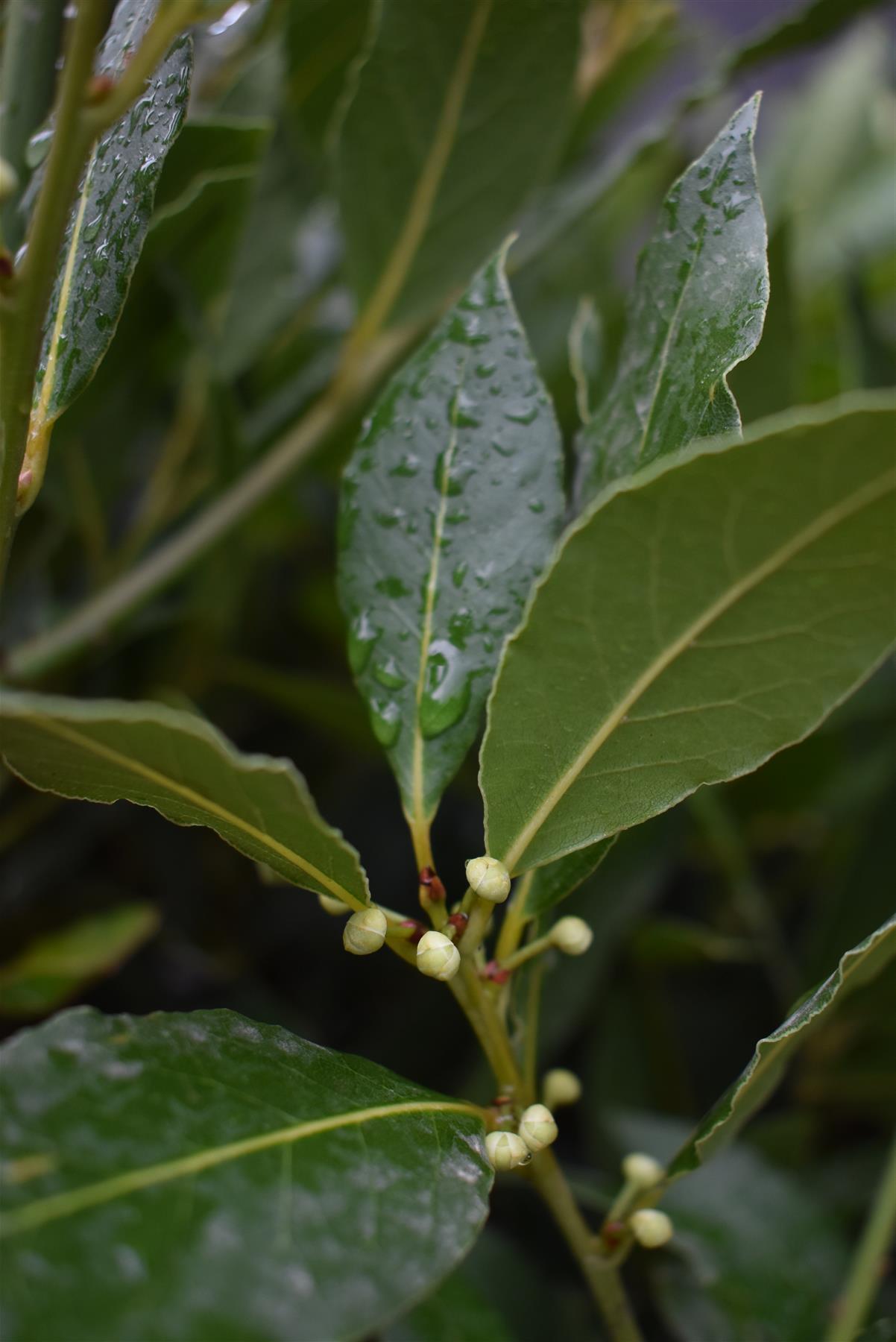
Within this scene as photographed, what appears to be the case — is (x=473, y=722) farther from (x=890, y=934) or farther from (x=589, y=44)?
(x=589, y=44)

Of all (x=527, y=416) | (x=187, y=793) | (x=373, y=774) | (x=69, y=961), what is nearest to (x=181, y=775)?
(x=187, y=793)

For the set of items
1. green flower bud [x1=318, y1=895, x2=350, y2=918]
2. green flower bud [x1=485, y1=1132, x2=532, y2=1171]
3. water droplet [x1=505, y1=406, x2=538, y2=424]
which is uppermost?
water droplet [x1=505, y1=406, x2=538, y2=424]

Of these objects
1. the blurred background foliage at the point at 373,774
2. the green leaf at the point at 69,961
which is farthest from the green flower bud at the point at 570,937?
the green leaf at the point at 69,961

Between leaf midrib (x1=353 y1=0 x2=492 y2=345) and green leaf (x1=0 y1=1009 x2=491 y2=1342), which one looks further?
leaf midrib (x1=353 y1=0 x2=492 y2=345)

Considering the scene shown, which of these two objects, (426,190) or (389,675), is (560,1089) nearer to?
(389,675)

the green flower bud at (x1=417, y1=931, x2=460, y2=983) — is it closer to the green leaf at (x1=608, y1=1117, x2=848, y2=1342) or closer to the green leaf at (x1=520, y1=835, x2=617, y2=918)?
the green leaf at (x1=520, y1=835, x2=617, y2=918)

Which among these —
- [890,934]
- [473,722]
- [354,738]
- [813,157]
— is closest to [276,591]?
[354,738]

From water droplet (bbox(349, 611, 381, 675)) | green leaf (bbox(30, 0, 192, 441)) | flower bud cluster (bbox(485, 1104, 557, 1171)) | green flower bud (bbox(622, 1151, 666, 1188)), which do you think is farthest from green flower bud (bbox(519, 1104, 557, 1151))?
green leaf (bbox(30, 0, 192, 441))

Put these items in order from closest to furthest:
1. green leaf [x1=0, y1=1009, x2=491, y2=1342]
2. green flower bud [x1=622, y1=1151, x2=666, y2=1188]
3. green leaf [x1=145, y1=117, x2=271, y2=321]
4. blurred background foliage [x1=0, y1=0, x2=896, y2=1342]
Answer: green leaf [x1=0, y1=1009, x2=491, y2=1342] < green flower bud [x1=622, y1=1151, x2=666, y2=1188] < green leaf [x1=145, y1=117, x2=271, y2=321] < blurred background foliage [x1=0, y1=0, x2=896, y2=1342]
